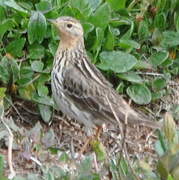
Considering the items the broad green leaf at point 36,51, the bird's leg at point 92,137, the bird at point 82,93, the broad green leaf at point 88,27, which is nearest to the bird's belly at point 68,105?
the bird at point 82,93

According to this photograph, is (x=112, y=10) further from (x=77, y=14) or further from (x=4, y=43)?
(x=4, y=43)

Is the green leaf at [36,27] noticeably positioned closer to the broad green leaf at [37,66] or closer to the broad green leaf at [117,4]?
the broad green leaf at [37,66]

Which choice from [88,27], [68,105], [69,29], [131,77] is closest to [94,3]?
[88,27]

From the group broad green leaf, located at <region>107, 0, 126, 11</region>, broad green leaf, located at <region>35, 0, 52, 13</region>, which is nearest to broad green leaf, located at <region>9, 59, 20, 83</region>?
broad green leaf, located at <region>35, 0, 52, 13</region>

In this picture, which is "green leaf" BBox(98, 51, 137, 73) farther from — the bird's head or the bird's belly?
the bird's belly

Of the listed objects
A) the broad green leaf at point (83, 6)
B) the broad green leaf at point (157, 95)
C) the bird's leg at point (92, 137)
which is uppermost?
the broad green leaf at point (83, 6)

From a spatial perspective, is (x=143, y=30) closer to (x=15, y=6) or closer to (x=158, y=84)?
(x=158, y=84)

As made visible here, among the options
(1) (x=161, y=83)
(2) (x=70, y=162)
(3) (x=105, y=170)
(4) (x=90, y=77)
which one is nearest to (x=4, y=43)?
(4) (x=90, y=77)
